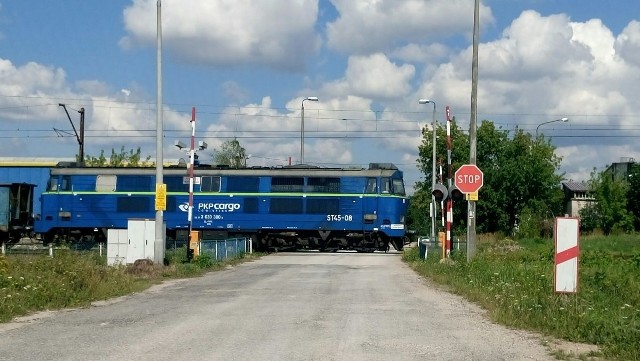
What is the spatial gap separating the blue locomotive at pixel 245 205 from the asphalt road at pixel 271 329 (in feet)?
77.5

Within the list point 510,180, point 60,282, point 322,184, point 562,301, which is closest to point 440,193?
point 562,301

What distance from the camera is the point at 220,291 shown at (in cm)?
1830

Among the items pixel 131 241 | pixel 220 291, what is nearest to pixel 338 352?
pixel 220 291

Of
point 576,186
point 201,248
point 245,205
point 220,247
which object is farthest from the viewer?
point 576,186

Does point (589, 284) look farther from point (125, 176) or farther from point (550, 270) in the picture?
point (125, 176)

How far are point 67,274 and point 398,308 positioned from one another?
7206mm

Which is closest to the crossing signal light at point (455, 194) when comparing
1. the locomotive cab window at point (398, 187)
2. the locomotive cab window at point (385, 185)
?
the locomotive cab window at point (385, 185)

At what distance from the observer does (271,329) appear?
38.0 feet

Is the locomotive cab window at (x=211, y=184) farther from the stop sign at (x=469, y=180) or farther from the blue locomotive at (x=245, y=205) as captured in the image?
the stop sign at (x=469, y=180)

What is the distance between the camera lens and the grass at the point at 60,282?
14.4 meters

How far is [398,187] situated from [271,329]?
1270 inches

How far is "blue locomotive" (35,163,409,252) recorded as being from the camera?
139ft

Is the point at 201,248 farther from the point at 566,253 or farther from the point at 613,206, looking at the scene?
the point at 613,206

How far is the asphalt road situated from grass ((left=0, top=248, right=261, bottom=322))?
1.88 feet
